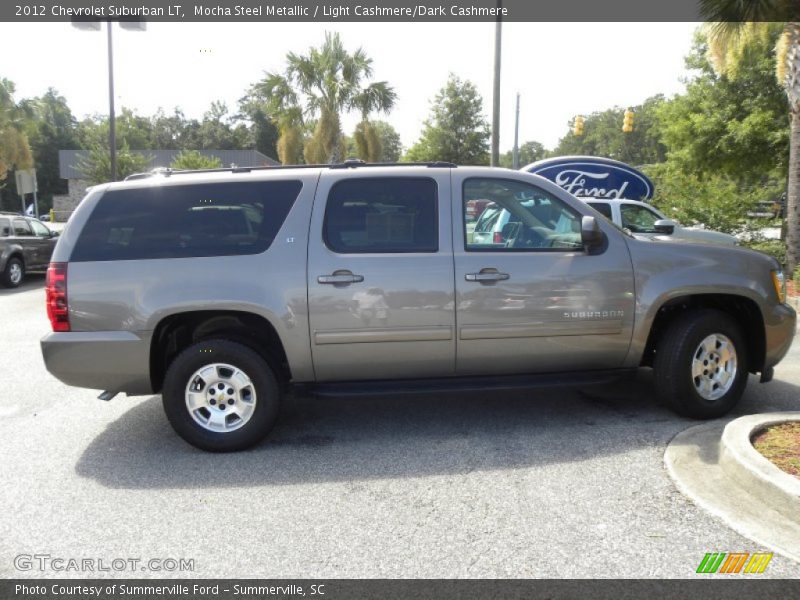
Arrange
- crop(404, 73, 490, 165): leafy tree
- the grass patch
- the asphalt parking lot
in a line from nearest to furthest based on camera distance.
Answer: the asphalt parking lot
the grass patch
crop(404, 73, 490, 165): leafy tree

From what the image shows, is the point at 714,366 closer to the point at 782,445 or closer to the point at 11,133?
the point at 782,445

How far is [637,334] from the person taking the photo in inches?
188

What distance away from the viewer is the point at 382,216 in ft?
15.2

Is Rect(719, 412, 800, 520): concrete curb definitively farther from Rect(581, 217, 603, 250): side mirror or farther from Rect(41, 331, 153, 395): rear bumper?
Rect(41, 331, 153, 395): rear bumper

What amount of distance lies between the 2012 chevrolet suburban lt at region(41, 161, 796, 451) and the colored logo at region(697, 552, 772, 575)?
1849 millimetres

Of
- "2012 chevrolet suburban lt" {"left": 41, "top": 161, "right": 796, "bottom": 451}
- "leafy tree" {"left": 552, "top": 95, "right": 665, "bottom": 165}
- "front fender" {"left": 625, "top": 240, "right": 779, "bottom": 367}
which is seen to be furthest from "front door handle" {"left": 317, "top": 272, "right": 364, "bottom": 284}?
"leafy tree" {"left": 552, "top": 95, "right": 665, "bottom": 165}

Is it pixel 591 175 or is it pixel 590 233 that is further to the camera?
pixel 591 175

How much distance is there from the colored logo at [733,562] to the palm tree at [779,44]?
11231 mm

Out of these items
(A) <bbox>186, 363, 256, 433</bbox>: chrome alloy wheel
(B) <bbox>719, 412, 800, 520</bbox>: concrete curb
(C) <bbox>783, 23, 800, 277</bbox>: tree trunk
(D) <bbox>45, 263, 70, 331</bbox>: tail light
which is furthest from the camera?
(C) <bbox>783, 23, 800, 277</bbox>: tree trunk

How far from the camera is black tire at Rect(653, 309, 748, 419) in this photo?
4801 millimetres

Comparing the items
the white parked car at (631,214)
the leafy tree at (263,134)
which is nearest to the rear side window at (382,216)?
the white parked car at (631,214)

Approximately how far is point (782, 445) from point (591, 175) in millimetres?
10888

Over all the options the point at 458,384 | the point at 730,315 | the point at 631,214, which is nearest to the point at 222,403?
the point at 458,384

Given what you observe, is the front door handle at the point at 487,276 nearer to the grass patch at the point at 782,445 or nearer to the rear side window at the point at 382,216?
the rear side window at the point at 382,216
